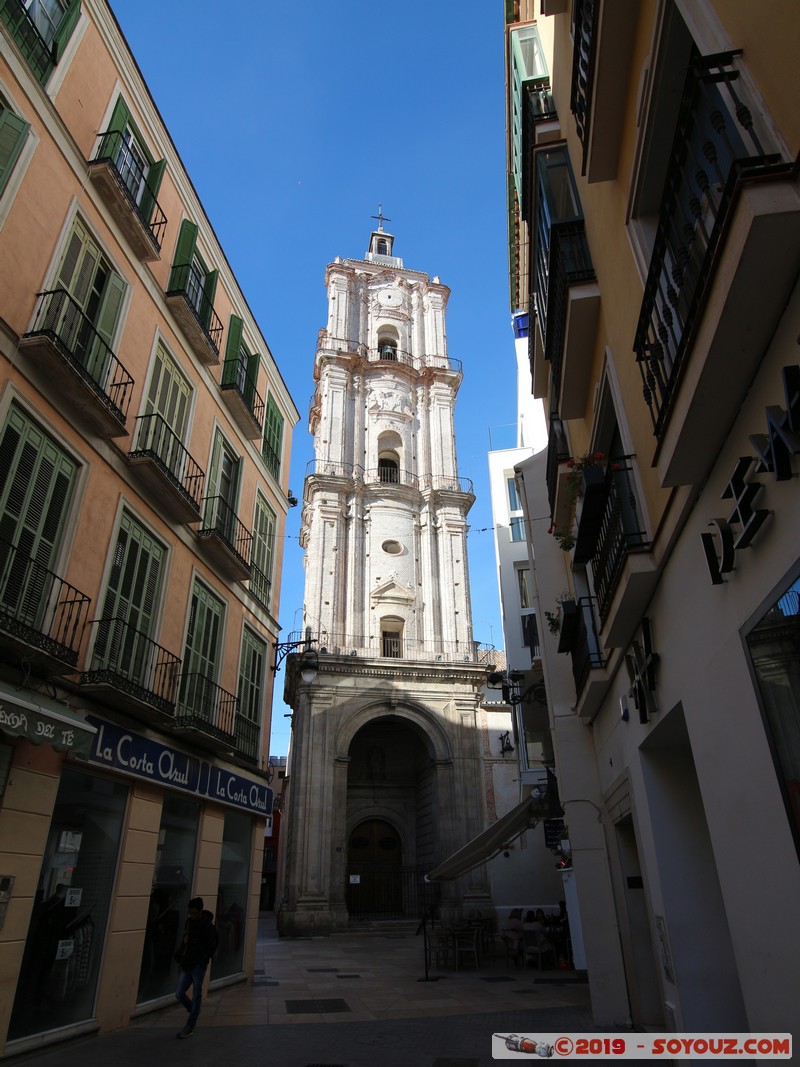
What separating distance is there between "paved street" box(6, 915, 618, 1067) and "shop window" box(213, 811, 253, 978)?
49 cm

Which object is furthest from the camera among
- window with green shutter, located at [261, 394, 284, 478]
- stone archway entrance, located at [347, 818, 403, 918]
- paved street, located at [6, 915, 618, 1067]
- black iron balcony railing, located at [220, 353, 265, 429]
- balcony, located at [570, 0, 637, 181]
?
stone archway entrance, located at [347, 818, 403, 918]

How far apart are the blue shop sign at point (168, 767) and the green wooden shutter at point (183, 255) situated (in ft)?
23.7

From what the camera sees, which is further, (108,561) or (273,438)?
(273,438)

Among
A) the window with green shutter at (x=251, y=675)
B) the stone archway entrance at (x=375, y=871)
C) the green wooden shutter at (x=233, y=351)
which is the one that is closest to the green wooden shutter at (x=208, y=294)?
the green wooden shutter at (x=233, y=351)

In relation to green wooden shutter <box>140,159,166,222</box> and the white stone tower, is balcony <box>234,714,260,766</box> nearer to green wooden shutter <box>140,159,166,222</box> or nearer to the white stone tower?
green wooden shutter <box>140,159,166,222</box>

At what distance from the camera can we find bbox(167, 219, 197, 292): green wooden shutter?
460 inches

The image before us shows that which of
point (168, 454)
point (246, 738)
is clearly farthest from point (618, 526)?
point (246, 738)

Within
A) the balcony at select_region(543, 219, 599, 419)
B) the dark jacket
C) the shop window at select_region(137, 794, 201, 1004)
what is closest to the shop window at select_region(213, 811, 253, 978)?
the shop window at select_region(137, 794, 201, 1004)

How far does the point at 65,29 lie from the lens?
9.09 meters

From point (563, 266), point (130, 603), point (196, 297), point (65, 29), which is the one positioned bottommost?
point (130, 603)

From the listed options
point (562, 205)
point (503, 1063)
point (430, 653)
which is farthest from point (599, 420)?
point (430, 653)

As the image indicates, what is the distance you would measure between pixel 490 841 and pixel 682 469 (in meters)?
11.9

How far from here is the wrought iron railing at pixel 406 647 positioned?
2859 cm

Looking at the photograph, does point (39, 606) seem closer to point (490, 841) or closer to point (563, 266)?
point (563, 266)
